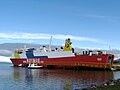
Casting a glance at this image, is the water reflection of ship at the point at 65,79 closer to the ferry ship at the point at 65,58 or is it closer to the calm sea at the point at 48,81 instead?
the calm sea at the point at 48,81

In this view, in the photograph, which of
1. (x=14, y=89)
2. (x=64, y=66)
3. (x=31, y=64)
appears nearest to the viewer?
(x=14, y=89)

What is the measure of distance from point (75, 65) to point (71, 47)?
1034cm

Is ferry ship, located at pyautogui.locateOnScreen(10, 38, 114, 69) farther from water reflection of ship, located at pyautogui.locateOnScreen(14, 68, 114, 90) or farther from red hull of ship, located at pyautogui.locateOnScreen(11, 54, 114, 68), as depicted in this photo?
water reflection of ship, located at pyautogui.locateOnScreen(14, 68, 114, 90)

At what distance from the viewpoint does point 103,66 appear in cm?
11638

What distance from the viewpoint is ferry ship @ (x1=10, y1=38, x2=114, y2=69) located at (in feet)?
384


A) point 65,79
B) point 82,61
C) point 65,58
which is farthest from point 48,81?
point 65,58

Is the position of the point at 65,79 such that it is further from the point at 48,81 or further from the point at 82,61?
the point at 82,61

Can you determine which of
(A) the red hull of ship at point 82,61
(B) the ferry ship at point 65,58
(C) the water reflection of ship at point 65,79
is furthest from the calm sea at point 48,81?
(B) the ferry ship at point 65,58

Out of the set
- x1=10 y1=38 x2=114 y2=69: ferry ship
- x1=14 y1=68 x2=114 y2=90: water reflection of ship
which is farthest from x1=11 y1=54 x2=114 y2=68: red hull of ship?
x1=14 y1=68 x2=114 y2=90: water reflection of ship

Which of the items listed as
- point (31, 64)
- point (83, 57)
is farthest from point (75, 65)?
point (31, 64)

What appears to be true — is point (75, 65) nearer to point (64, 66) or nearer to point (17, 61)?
point (64, 66)

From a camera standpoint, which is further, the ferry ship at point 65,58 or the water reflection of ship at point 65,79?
the ferry ship at point 65,58

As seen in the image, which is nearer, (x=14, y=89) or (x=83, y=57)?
(x=14, y=89)

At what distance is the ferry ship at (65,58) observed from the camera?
11694 cm
